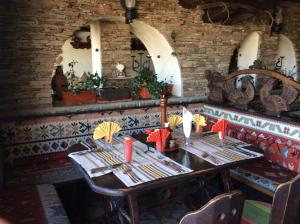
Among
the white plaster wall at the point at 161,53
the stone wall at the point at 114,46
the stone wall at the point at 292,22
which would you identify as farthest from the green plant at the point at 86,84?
the stone wall at the point at 292,22

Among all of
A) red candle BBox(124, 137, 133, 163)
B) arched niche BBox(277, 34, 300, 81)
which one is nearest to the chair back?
red candle BBox(124, 137, 133, 163)

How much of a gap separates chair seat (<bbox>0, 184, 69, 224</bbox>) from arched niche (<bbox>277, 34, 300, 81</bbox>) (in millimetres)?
5109

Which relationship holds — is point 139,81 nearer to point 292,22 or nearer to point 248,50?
point 248,50

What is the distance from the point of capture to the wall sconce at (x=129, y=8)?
11.6 ft

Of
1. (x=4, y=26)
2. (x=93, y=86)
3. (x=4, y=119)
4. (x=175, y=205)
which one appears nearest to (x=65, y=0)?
(x=4, y=26)

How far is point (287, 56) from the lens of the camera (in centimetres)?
579

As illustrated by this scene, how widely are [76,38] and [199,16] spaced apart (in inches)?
164

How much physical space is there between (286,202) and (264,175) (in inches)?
66.1

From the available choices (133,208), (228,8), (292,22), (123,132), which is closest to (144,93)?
(123,132)

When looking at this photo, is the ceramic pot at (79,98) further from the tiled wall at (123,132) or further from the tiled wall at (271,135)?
the tiled wall at (271,135)

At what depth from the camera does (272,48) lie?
5156 mm

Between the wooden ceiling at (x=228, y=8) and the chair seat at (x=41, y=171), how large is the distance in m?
2.74

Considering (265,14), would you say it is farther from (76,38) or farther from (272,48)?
(76,38)

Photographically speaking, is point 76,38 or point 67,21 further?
point 76,38
